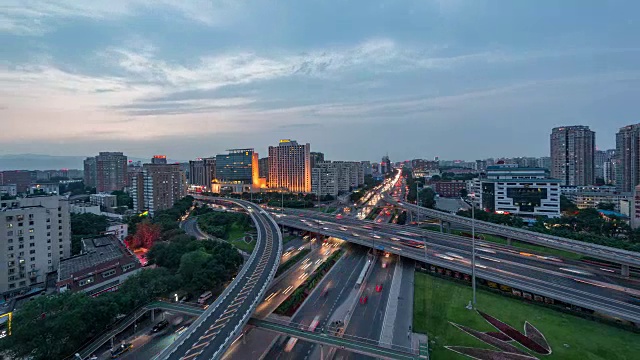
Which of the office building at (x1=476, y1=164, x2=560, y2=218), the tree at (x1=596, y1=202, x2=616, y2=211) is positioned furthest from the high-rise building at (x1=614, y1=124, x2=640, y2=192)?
the office building at (x1=476, y1=164, x2=560, y2=218)

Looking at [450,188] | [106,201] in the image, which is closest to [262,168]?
[106,201]

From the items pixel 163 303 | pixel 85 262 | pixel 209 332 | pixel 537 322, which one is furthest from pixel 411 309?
pixel 85 262

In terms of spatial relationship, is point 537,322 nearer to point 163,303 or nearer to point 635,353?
point 635,353

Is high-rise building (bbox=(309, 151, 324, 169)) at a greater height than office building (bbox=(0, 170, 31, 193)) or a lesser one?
greater

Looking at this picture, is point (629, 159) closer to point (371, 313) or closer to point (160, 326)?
point (371, 313)

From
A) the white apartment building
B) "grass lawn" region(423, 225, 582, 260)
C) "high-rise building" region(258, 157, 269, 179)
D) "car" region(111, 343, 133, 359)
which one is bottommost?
"car" region(111, 343, 133, 359)

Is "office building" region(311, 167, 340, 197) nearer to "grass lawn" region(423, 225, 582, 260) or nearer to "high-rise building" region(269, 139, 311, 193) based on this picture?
"high-rise building" region(269, 139, 311, 193)
